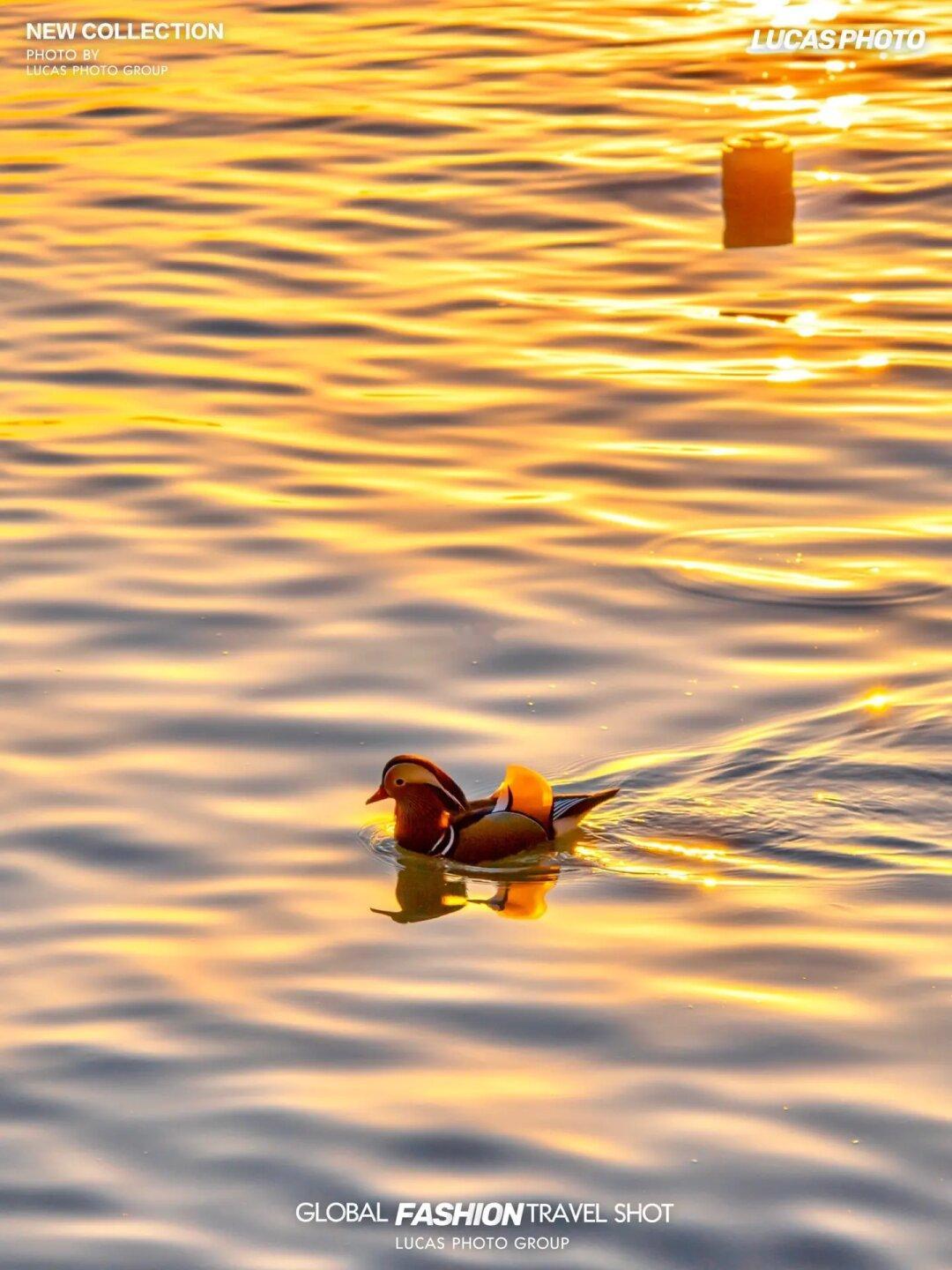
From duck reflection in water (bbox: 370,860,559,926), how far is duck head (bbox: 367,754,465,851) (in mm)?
100

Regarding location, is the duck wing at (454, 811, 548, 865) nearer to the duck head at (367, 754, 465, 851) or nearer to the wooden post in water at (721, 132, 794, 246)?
the duck head at (367, 754, 465, 851)

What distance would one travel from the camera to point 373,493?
12320mm

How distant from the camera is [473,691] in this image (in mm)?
9648

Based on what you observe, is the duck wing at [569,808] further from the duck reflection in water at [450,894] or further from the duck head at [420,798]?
the duck head at [420,798]

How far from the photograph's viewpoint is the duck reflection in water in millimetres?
8117

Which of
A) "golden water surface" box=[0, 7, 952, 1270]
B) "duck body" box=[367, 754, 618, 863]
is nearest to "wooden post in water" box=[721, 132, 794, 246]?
"golden water surface" box=[0, 7, 952, 1270]

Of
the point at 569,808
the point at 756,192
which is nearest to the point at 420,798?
the point at 569,808

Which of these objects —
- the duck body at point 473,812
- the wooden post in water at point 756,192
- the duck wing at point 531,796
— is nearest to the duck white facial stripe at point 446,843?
the duck body at point 473,812

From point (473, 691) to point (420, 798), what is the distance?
138cm

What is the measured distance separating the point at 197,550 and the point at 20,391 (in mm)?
3183

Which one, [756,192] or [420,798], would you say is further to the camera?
[756,192]

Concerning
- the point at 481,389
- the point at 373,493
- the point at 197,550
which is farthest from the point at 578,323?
the point at 197,550

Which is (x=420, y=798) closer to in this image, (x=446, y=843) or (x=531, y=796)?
(x=446, y=843)

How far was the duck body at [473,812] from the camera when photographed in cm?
826
